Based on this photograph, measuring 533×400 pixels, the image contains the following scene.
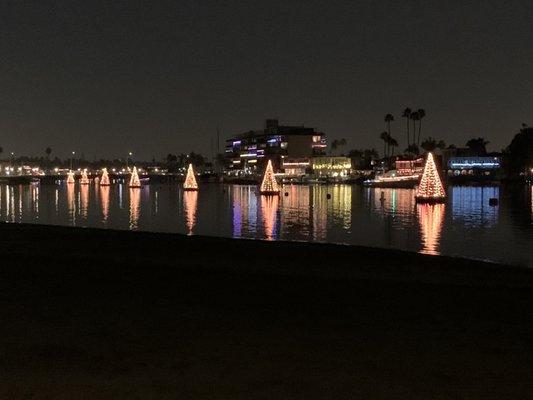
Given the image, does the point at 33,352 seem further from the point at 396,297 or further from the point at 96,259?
the point at 96,259

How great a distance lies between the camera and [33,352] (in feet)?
26.7

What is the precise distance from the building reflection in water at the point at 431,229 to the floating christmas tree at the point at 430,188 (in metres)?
10.3

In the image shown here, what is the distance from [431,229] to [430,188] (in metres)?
33.6

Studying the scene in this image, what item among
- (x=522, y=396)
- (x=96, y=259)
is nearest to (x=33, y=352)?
(x=522, y=396)

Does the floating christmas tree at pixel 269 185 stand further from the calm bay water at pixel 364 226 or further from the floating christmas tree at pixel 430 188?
the calm bay water at pixel 364 226

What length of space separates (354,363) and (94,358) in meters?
3.31

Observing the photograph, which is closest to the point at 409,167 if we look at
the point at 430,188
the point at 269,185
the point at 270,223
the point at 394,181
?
the point at 394,181

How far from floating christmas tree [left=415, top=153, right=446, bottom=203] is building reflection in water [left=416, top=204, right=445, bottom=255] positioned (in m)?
10.3

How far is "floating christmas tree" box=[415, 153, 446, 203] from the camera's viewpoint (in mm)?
74125

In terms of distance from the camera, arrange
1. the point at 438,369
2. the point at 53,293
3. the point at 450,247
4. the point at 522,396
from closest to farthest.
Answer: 1. the point at 522,396
2. the point at 438,369
3. the point at 53,293
4. the point at 450,247

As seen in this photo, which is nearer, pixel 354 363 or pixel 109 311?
pixel 354 363

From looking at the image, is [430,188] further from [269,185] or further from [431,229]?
[431,229]

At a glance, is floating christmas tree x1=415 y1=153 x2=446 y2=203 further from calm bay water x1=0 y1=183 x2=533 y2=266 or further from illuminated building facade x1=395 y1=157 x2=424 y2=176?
illuminated building facade x1=395 y1=157 x2=424 y2=176

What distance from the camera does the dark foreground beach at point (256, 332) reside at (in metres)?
7.07
